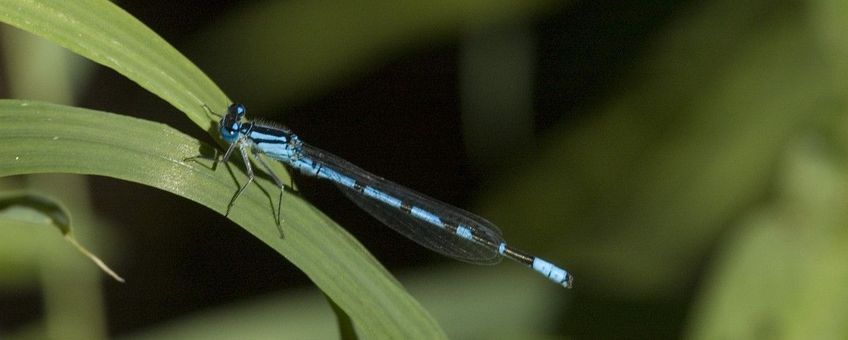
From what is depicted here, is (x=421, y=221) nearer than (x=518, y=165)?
Yes

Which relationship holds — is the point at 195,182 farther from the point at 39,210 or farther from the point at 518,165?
Answer: the point at 518,165

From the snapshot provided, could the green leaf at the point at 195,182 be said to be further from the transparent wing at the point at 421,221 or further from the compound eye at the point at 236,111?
the transparent wing at the point at 421,221

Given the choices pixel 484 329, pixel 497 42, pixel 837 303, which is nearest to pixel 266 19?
pixel 497 42

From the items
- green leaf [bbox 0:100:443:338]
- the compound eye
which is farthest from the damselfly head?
green leaf [bbox 0:100:443:338]

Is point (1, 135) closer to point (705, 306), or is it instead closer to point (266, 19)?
point (705, 306)

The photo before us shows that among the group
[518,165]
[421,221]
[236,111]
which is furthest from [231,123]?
[518,165]

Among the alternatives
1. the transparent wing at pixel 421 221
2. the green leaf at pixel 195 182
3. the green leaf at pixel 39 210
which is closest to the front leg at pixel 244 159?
the green leaf at pixel 195 182

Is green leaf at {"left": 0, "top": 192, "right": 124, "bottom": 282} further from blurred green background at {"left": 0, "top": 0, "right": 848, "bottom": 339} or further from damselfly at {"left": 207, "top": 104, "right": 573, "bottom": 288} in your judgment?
blurred green background at {"left": 0, "top": 0, "right": 848, "bottom": 339}
